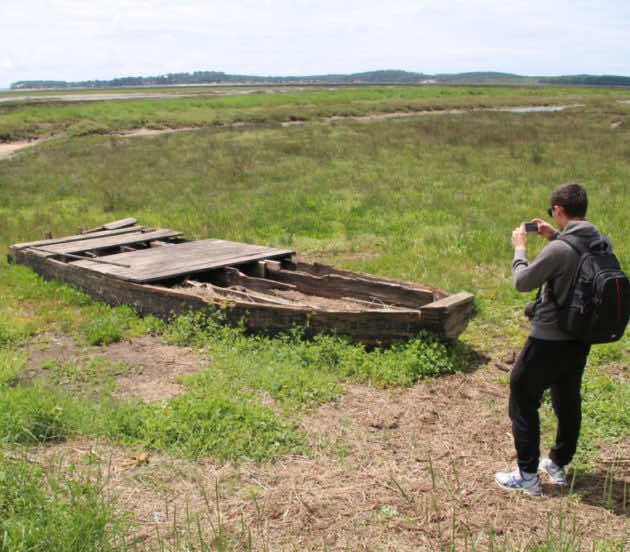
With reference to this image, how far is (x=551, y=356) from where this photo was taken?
342cm

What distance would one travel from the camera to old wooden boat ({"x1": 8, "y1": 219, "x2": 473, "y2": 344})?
19.2ft

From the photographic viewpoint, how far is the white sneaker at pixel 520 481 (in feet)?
11.9

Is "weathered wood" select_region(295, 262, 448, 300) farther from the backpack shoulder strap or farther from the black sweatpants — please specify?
the backpack shoulder strap

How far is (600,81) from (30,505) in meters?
227

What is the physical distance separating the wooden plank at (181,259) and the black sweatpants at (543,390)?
5.06 meters

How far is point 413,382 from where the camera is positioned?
5.54m

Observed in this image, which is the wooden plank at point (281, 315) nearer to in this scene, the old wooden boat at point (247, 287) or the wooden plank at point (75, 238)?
the old wooden boat at point (247, 287)

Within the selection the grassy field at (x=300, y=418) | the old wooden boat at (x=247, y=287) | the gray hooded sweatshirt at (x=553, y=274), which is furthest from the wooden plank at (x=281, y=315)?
the gray hooded sweatshirt at (x=553, y=274)

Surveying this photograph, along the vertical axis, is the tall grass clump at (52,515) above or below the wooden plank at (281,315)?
below

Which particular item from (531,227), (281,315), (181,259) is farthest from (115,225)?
(531,227)

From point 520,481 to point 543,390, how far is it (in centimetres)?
64

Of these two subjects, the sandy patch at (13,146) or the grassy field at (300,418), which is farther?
the sandy patch at (13,146)

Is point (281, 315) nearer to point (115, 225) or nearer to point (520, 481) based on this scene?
point (520, 481)

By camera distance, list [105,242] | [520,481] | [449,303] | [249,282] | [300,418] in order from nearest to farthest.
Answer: [520,481] < [300,418] < [449,303] < [249,282] < [105,242]
